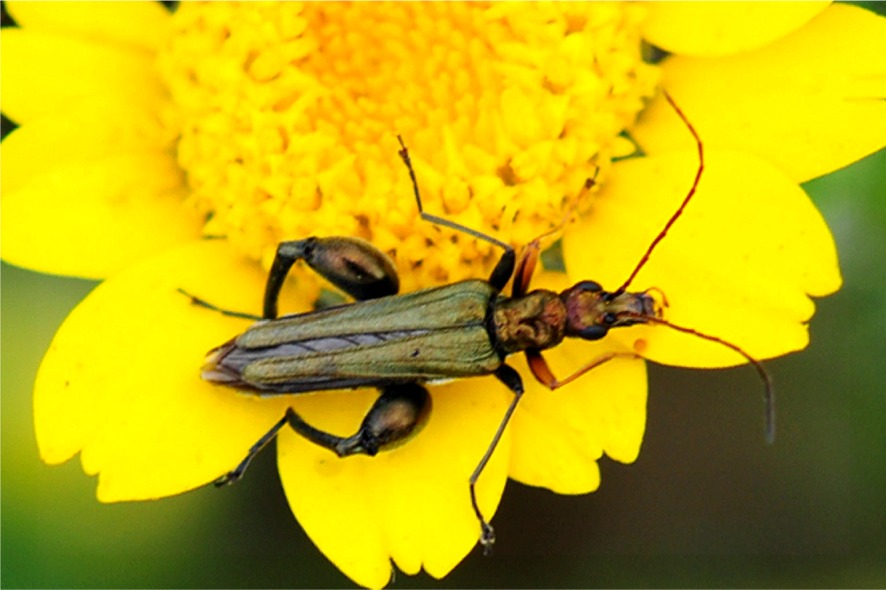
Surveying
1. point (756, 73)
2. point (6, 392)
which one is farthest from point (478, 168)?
point (6, 392)

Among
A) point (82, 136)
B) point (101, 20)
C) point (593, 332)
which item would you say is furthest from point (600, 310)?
point (101, 20)

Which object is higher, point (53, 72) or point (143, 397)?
point (53, 72)

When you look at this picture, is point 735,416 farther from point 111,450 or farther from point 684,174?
point 111,450

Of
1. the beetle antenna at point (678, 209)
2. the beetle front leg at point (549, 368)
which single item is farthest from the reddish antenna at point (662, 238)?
the beetle front leg at point (549, 368)

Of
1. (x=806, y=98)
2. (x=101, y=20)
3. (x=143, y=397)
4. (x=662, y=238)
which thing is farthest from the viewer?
(x=101, y=20)

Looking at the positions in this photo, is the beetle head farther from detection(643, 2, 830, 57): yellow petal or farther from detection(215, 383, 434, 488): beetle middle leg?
detection(643, 2, 830, 57): yellow petal

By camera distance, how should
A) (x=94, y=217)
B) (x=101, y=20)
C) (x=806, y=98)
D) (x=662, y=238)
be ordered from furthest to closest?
(x=101, y=20), (x=94, y=217), (x=662, y=238), (x=806, y=98)

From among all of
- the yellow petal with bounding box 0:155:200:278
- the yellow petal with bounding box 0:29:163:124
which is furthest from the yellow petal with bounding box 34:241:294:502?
the yellow petal with bounding box 0:29:163:124

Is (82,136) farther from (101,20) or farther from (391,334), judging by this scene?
(391,334)
